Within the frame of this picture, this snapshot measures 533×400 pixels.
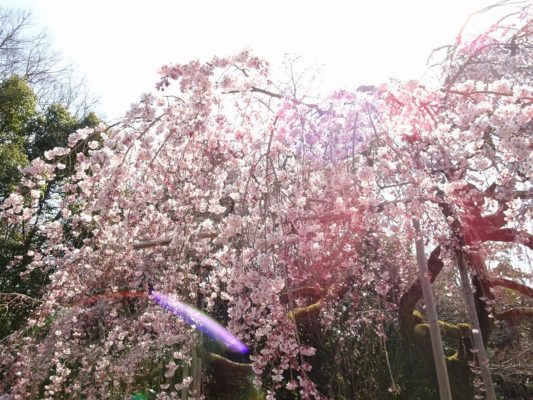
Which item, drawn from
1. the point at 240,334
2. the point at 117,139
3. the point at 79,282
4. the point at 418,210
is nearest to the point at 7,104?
the point at 79,282

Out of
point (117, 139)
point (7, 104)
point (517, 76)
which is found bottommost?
point (117, 139)

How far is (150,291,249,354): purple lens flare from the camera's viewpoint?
13.6ft

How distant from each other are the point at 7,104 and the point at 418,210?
1021 cm

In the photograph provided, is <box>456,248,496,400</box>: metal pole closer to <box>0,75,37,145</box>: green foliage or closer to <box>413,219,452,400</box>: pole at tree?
<box>413,219,452,400</box>: pole at tree

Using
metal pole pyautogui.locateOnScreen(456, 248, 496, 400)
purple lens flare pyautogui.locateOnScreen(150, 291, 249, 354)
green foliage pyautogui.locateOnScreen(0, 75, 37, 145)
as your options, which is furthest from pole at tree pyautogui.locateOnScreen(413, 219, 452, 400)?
green foliage pyautogui.locateOnScreen(0, 75, 37, 145)

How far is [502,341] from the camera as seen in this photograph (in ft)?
30.1

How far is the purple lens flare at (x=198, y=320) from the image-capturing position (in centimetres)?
416

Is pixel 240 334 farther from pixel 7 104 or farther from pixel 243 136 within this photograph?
pixel 7 104

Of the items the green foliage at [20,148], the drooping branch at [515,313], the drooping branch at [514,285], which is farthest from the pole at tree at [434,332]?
the green foliage at [20,148]

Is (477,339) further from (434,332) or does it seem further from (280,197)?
(280,197)

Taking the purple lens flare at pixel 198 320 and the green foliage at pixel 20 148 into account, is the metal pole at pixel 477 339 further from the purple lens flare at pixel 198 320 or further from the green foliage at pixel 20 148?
the green foliage at pixel 20 148

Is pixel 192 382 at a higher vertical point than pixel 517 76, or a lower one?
lower

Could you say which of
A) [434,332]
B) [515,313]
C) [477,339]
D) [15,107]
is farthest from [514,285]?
[15,107]

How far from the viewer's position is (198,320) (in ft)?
18.8
